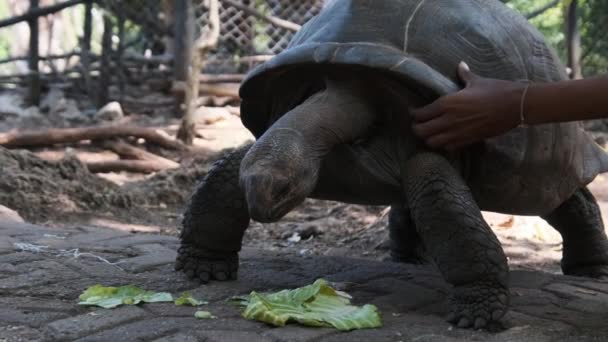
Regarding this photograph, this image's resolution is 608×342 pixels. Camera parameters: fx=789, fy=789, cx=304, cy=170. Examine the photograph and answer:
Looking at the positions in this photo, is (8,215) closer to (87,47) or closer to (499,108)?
(499,108)

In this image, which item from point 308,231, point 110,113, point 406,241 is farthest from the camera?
point 110,113

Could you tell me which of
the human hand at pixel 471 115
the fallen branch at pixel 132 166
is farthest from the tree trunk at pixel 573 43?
the human hand at pixel 471 115

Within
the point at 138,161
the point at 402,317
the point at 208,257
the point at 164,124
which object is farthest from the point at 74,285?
the point at 164,124

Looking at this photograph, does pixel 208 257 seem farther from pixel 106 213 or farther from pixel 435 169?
pixel 106 213

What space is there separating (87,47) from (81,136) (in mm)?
2167

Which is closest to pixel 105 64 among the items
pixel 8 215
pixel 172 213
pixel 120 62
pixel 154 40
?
pixel 120 62

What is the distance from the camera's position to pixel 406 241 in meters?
3.76

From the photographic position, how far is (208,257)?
2887mm

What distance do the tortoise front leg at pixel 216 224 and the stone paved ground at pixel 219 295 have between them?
0.26 ft

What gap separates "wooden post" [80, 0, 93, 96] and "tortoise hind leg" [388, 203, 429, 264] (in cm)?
601

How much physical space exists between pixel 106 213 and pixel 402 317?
332cm

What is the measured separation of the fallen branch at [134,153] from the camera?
6.95 metres

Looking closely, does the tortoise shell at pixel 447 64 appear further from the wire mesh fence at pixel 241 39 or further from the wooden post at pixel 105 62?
the wire mesh fence at pixel 241 39

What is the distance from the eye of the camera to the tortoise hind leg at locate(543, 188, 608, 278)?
11.1ft
